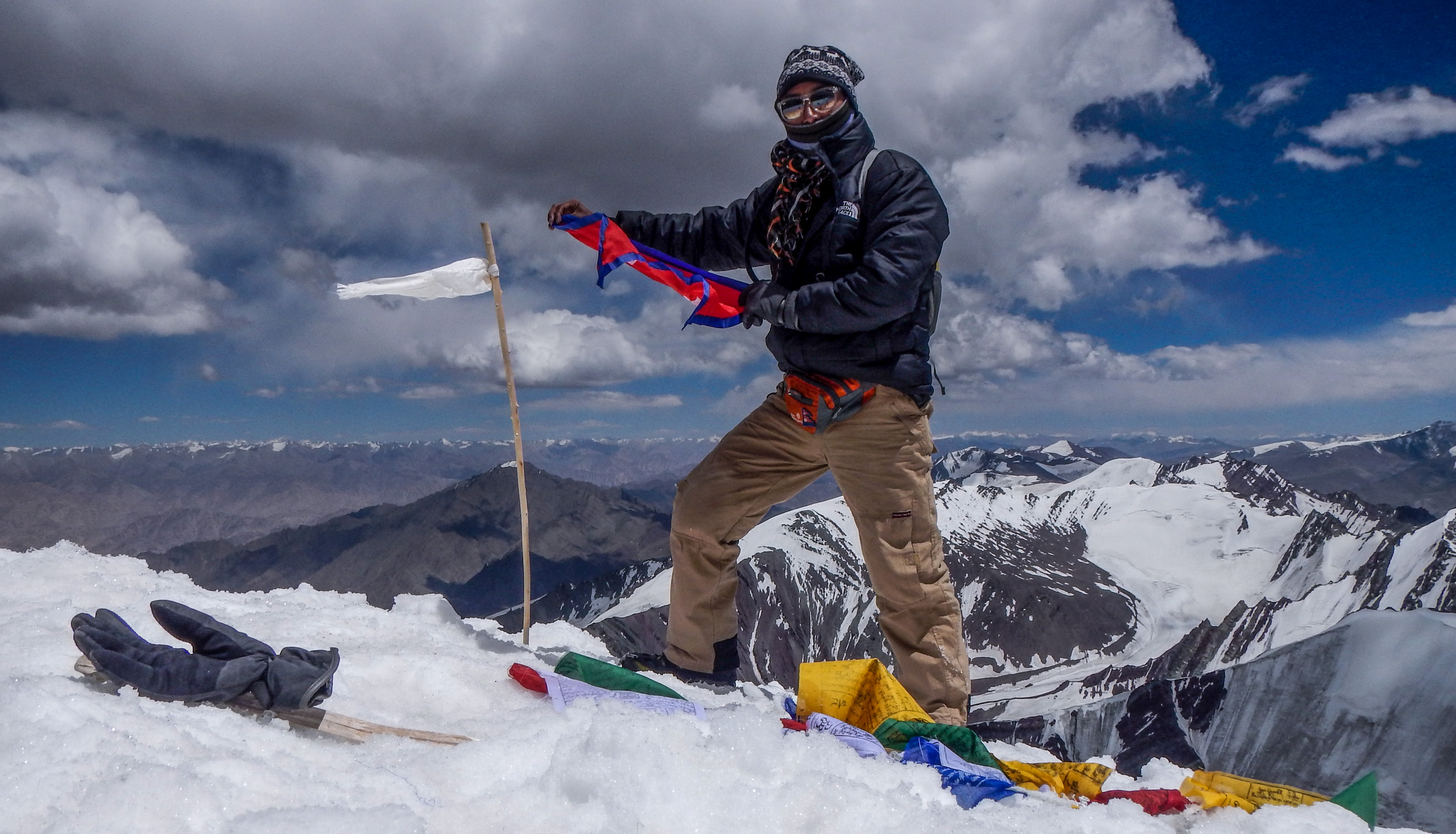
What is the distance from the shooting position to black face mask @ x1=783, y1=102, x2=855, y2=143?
565cm

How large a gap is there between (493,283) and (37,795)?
4.63 meters

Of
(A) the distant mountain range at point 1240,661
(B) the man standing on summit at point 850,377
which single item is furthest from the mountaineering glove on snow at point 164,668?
(A) the distant mountain range at point 1240,661

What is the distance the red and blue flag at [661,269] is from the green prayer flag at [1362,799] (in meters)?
4.97

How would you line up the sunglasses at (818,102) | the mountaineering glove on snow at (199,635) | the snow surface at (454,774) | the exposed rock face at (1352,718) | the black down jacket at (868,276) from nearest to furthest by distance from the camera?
the snow surface at (454,774)
the mountaineering glove on snow at (199,635)
the black down jacket at (868,276)
the sunglasses at (818,102)
the exposed rock face at (1352,718)

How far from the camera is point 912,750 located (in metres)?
3.92

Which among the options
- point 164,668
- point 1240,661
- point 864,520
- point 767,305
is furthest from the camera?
point 1240,661

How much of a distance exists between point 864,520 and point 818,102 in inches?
128

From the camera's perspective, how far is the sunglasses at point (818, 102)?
5.63 metres

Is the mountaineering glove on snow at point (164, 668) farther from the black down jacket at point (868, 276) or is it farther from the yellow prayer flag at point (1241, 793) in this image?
the yellow prayer flag at point (1241, 793)

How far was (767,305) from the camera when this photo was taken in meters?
5.62

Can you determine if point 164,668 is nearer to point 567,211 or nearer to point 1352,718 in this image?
point 567,211

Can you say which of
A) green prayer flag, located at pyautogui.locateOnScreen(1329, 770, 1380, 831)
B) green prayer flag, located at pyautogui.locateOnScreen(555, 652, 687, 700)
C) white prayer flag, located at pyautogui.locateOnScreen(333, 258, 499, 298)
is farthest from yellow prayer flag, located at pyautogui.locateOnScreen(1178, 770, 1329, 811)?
white prayer flag, located at pyautogui.locateOnScreen(333, 258, 499, 298)

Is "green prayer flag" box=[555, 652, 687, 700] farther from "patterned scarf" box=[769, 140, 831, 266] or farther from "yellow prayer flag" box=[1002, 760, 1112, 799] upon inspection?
"patterned scarf" box=[769, 140, 831, 266]

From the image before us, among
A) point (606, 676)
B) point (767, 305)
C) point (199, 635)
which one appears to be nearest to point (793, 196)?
point (767, 305)
